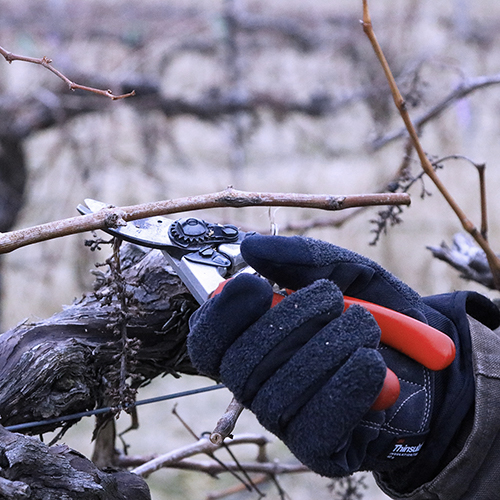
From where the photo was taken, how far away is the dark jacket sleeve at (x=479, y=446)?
832mm

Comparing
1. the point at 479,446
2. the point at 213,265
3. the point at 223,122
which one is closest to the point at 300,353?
the point at 213,265

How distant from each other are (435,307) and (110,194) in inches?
211

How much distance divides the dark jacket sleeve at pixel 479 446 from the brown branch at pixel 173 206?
0.27m

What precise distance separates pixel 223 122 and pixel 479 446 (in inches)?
157

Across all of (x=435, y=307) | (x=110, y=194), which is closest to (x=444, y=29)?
(x=110, y=194)

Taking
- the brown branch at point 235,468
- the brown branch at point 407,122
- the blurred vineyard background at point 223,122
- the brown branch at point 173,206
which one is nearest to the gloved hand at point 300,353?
the brown branch at point 173,206

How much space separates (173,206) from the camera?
854 mm

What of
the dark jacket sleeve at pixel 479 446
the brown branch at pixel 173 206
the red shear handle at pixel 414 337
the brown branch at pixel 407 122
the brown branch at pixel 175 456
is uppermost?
the brown branch at pixel 407 122

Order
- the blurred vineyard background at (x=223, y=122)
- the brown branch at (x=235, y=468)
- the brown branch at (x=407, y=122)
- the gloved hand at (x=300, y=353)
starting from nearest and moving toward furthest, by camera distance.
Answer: the gloved hand at (x=300, y=353) < the brown branch at (x=407, y=122) < the brown branch at (x=235, y=468) < the blurred vineyard background at (x=223, y=122)

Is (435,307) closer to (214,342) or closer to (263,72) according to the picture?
(214,342)

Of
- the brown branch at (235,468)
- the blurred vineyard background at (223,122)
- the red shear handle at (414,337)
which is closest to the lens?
the red shear handle at (414,337)

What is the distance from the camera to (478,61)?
7.98 m

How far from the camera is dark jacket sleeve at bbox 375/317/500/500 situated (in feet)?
2.73

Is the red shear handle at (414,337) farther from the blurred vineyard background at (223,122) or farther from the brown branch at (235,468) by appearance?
the brown branch at (235,468)
